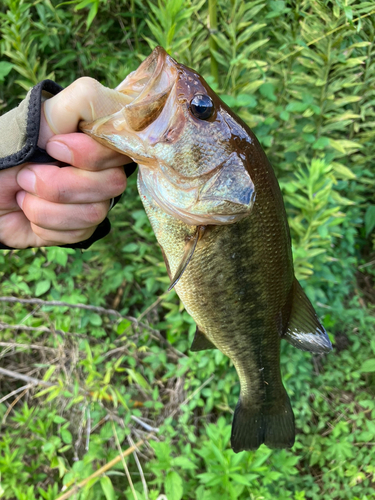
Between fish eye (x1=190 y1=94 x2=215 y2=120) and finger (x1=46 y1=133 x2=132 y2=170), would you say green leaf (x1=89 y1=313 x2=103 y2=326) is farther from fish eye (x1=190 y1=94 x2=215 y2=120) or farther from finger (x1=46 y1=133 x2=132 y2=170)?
A: fish eye (x1=190 y1=94 x2=215 y2=120)

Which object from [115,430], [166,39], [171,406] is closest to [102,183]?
[166,39]

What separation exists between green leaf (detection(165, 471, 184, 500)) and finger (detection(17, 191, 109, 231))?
1113 mm

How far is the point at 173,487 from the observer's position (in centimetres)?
129

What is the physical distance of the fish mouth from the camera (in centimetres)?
72

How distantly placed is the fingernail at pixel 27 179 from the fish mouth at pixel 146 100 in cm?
20

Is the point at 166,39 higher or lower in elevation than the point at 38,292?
higher

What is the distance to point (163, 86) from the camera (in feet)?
2.47

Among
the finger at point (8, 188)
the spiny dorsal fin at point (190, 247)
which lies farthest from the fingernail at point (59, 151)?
the spiny dorsal fin at point (190, 247)

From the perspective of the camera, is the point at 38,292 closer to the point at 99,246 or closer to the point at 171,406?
the point at 99,246

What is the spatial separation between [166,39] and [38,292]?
1500 mm

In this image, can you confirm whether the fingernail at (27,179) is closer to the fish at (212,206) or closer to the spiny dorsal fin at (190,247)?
the fish at (212,206)

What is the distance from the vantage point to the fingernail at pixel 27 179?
84 centimetres

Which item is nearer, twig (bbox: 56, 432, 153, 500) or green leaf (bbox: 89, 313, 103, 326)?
twig (bbox: 56, 432, 153, 500)

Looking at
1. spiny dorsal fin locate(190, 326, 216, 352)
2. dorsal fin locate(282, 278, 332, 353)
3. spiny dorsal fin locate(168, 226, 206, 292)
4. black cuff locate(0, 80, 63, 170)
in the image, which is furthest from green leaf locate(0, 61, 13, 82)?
dorsal fin locate(282, 278, 332, 353)
